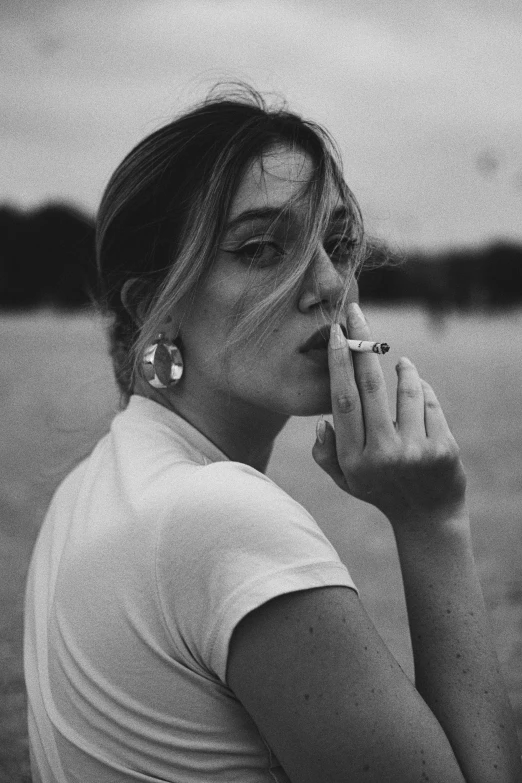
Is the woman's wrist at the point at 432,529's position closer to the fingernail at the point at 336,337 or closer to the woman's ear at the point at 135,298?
the fingernail at the point at 336,337

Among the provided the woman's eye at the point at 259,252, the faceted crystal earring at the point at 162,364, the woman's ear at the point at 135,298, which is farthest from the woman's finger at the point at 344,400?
the woman's ear at the point at 135,298

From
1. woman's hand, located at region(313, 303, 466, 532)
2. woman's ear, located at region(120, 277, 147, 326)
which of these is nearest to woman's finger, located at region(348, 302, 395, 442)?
woman's hand, located at region(313, 303, 466, 532)

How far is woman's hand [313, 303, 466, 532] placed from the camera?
139 cm

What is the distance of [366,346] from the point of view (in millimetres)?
1485

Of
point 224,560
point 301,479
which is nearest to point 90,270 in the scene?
point 224,560

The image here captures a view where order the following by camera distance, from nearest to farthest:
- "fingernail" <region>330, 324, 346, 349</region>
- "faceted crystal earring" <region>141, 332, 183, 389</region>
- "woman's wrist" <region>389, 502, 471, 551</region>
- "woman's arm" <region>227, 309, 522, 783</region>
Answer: "woman's arm" <region>227, 309, 522, 783</region> < "woman's wrist" <region>389, 502, 471, 551</region> < "fingernail" <region>330, 324, 346, 349</region> < "faceted crystal earring" <region>141, 332, 183, 389</region>

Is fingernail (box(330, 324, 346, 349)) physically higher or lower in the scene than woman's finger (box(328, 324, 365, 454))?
higher

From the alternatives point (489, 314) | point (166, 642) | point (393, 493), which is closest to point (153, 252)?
point (393, 493)

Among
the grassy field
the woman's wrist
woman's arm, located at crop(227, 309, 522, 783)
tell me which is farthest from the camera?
the grassy field

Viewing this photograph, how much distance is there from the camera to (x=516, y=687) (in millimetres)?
3891

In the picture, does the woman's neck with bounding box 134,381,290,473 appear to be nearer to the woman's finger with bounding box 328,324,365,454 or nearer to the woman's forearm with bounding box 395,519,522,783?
the woman's finger with bounding box 328,324,365,454

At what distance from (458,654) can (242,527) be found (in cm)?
47

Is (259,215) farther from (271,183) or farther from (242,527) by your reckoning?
(242,527)

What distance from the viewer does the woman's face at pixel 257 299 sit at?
1.54 meters
